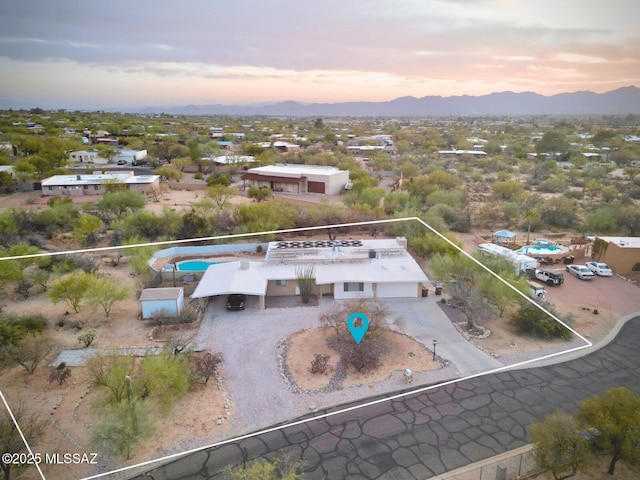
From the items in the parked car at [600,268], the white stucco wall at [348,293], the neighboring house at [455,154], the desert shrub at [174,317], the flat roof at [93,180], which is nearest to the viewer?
the desert shrub at [174,317]

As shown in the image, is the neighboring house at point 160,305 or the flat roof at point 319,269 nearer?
the neighboring house at point 160,305

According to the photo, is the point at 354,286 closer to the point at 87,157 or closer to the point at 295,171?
the point at 295,171

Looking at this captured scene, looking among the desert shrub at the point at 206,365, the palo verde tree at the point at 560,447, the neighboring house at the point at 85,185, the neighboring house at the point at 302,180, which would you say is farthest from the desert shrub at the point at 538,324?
the neighboring house at the point at 85,185

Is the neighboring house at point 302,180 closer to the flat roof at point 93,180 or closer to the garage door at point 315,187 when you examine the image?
the garage door at point 315,187

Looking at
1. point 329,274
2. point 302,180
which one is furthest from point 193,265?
point 302,180

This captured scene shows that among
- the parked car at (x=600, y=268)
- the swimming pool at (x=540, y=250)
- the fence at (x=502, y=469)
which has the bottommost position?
the parked car at (x=600, y=268)

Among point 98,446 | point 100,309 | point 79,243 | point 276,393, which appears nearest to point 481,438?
point 276,393

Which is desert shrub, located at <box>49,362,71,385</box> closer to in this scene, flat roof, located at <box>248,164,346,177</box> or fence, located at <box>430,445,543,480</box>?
fence, located at <box>430,445,543,480</box>
